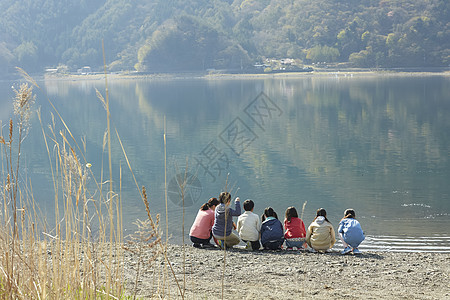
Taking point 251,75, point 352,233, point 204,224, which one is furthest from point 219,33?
point 352,233

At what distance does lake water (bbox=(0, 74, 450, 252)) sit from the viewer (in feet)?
31.2

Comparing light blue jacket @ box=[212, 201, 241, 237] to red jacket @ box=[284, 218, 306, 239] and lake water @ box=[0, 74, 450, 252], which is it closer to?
red jacket @ box=[284, 218, 306, 239]

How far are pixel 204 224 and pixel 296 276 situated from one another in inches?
66.0

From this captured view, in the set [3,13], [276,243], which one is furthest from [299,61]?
[276,243]

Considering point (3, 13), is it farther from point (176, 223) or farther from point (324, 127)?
point (176, 223)

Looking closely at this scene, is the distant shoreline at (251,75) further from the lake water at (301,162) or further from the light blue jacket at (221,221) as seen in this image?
the light blue jacket at (221,221)

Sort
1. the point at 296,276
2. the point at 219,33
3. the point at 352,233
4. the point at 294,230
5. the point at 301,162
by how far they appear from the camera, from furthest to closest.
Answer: the point at 219,33 → the point at 301,162 → the point at 294,230 → the point at 352,233 → the point at 296,276

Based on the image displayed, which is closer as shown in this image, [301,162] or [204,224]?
[204,224]

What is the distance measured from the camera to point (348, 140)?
21094 millimetres

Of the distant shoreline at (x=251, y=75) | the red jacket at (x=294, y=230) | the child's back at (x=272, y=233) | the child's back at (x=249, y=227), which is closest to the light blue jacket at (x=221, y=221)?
the child's back at (x=249, y=227)

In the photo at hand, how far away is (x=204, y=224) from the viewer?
6.28 meters

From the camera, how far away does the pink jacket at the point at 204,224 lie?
6242 millimetres

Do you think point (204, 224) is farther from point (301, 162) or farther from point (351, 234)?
point (301, 162)

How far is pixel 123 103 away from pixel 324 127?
2362 cm
